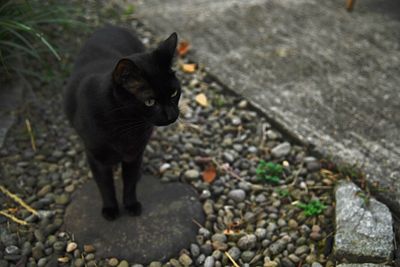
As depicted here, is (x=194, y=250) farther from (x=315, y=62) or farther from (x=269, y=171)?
(x=315, y=62)

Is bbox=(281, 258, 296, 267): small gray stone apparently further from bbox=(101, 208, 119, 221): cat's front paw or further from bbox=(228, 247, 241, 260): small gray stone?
bbox=(101, 208, 119, 221): cat's front paw

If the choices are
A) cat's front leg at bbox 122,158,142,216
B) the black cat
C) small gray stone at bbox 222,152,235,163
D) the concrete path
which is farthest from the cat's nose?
the concrete path

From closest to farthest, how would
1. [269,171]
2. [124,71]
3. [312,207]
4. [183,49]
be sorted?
[124,71]
[312,207]
[269,171]
[183,49]

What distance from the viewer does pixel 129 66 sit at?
150 centimetres

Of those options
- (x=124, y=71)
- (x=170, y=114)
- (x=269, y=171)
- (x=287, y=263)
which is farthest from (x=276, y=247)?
(x=124, y=71)

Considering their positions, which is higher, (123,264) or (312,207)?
(312,207)

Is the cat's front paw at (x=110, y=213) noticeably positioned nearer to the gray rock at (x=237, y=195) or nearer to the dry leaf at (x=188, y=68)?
the gray rock at (x=237, y=195)

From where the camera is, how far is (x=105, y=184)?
1953 millimetres

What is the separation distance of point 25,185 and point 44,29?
1.15 meters

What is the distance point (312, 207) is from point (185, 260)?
644 millimetres

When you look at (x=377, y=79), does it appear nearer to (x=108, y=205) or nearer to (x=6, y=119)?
(x=108, y=205)

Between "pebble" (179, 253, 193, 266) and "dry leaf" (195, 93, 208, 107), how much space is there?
3.43 ft

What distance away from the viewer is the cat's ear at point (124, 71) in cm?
Result: 149

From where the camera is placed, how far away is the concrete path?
2.40 metres
